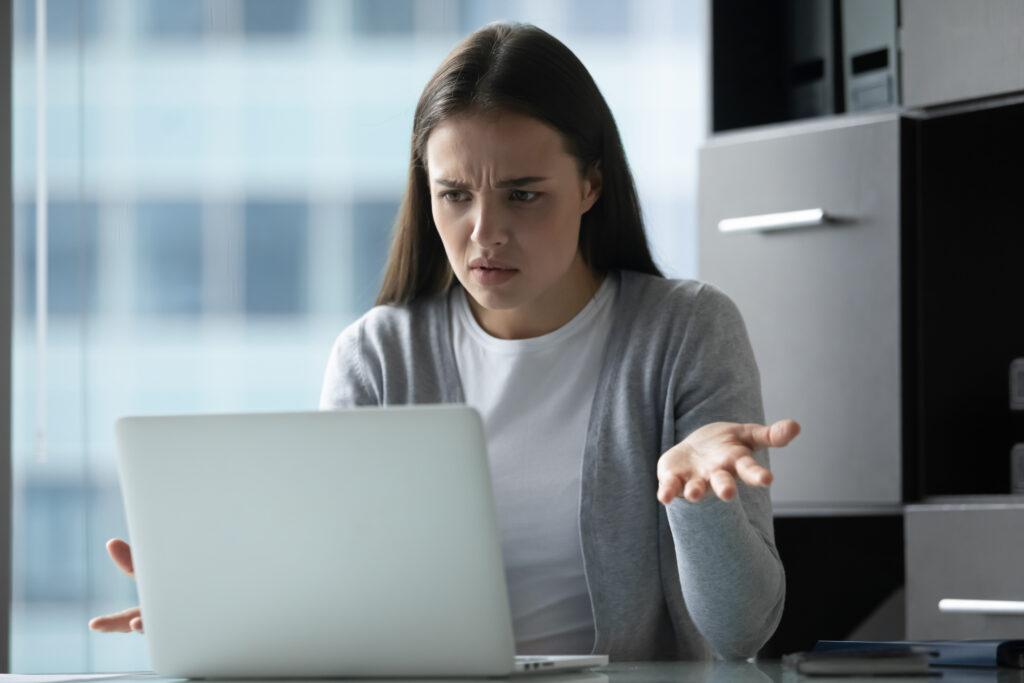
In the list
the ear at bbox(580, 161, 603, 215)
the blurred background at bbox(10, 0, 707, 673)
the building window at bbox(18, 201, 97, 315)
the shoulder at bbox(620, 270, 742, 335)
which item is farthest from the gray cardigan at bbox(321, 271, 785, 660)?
the building window at bbox(18, 201, 97, 315)

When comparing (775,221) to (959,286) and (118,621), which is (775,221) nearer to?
(959,286)

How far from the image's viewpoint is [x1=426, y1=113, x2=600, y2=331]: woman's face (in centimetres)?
160

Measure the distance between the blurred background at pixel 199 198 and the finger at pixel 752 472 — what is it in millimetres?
1422

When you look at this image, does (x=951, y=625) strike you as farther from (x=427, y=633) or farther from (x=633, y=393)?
(x=427, y=633)

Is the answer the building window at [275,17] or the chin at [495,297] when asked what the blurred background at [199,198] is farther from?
the chin at [495,297]

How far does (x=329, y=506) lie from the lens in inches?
41.8

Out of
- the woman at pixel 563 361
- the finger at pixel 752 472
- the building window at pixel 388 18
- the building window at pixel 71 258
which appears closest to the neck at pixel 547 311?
the woman at pixel 563 361

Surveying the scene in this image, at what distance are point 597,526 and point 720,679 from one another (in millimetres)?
476

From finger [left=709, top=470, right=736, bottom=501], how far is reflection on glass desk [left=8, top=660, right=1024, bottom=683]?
0.15 m

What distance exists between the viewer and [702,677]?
1153mm

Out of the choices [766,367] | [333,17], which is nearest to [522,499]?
[766,367]

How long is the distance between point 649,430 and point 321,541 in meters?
0.66

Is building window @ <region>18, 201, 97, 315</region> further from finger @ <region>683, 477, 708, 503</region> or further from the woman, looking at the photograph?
finger @ <region>683, 477, 708, 503</region>

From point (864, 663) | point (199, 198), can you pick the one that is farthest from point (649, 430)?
point (199, 198)
